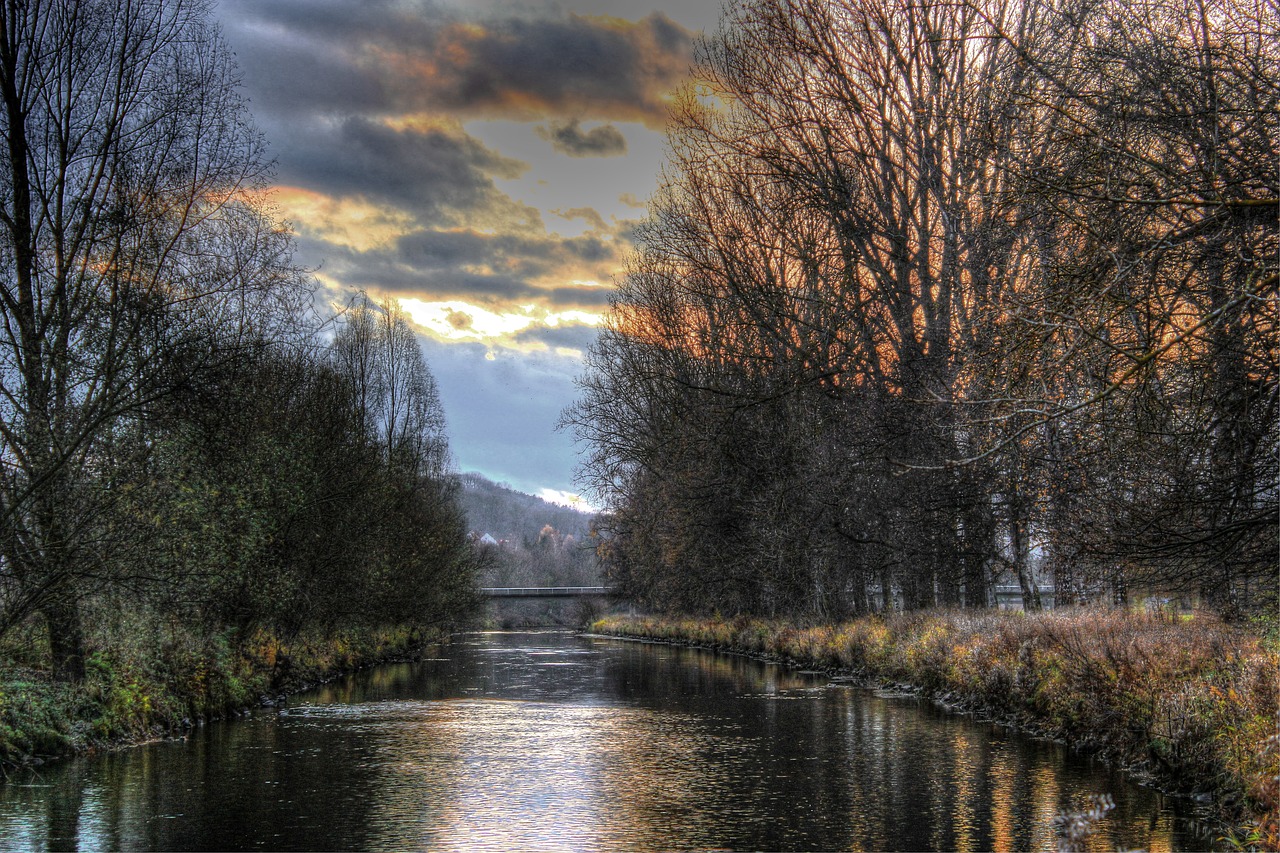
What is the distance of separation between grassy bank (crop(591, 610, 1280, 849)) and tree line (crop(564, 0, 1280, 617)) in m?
0.88

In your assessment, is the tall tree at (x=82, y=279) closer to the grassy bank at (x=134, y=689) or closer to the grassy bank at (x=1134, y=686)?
the grassy bank at (x=134, y=689)

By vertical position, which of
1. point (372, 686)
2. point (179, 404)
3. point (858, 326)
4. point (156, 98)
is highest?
point (156, 98)

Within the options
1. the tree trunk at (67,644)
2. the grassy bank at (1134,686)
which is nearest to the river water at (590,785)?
the grassy bank at (1134,686)

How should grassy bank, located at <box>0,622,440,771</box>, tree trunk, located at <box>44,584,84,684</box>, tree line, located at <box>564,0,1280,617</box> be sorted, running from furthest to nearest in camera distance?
tree trunk, located at <box>44,584,84,684</box> → grassy bank, located at <box>0,622,440,771</box> → tree line, located at <box>564,0,1280,617</box>

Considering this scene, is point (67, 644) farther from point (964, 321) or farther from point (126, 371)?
point (964, 321)

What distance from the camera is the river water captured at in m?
10.3

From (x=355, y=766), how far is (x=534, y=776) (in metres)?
2.76

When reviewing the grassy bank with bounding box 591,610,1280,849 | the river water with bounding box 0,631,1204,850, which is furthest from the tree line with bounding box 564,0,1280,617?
the river water with bounding box 0,631,1204,850

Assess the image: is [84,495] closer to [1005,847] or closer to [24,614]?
[24,614]

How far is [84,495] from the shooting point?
567 inches

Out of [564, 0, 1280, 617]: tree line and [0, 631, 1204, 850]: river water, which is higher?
[564, 0, 1280, 617]: tree line

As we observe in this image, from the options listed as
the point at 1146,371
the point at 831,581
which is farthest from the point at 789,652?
the point at 1146,371

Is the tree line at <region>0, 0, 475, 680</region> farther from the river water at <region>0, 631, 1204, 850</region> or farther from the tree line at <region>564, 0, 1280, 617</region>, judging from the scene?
the tree line at <region>564, 0, 1280, 617</region>

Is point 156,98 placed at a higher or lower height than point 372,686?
higher
